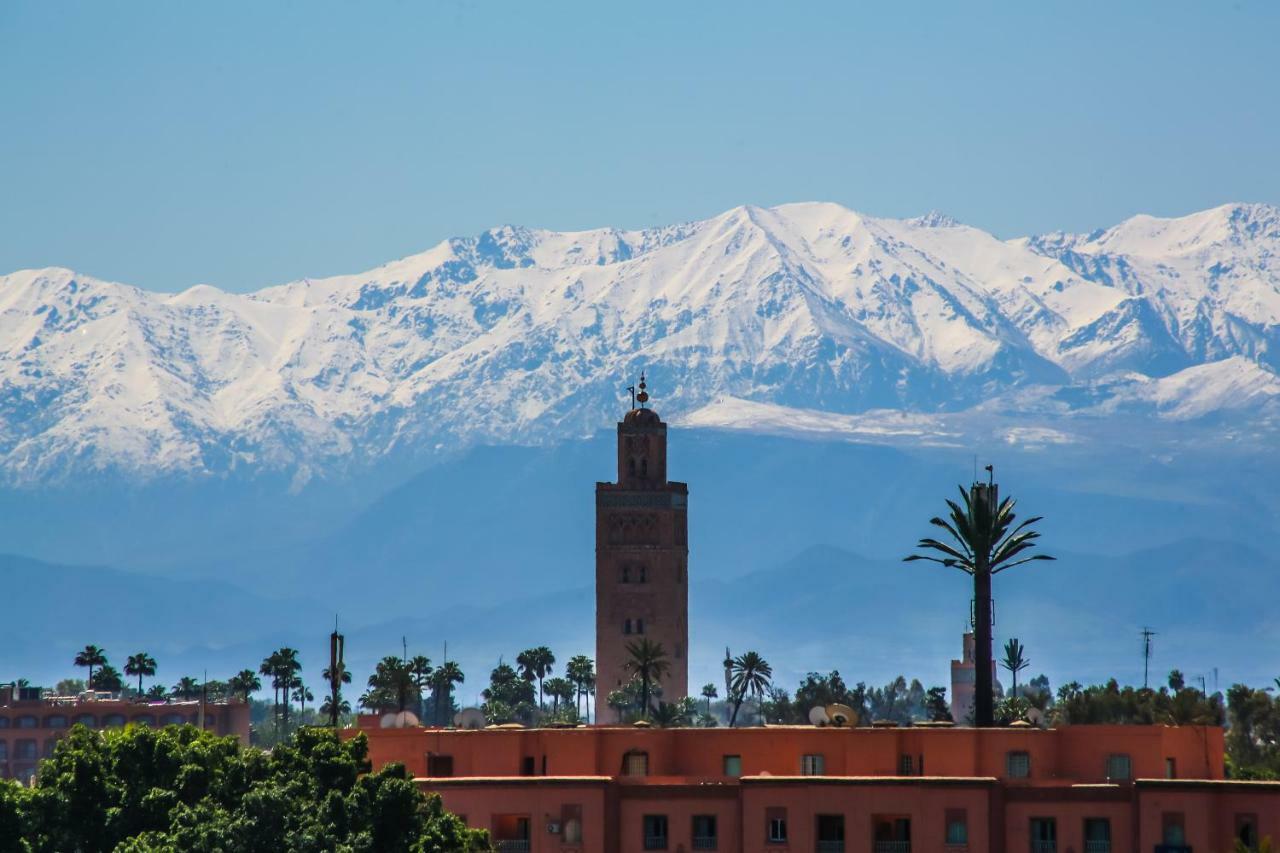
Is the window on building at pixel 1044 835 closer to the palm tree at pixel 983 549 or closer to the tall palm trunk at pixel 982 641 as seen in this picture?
the tall palm trunk at pixel 982 641

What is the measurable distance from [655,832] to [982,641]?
20.5 meters

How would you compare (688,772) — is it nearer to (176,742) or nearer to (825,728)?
(825,728)

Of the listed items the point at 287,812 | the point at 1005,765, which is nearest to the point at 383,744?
the point at 287,812

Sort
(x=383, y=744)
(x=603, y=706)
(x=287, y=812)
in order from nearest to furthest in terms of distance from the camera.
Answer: (x=287, y=812)
(x=383, y=744)
(x=603, y=706)

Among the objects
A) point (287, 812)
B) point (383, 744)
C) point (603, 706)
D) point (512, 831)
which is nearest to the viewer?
point (287, 812)

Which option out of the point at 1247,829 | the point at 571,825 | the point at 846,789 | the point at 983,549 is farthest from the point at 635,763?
the point at 1247,829

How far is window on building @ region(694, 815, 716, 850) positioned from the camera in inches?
3501

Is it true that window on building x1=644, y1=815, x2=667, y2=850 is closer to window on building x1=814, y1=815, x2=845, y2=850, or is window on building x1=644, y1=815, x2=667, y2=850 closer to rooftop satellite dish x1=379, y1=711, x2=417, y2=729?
window on building x1=814, y1=815, x2=845, y2=850

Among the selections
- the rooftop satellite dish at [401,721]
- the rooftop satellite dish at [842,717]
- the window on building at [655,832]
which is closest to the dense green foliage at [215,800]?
the window on building at [655,832]

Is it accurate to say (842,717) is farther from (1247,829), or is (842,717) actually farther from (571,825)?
(1247,829)

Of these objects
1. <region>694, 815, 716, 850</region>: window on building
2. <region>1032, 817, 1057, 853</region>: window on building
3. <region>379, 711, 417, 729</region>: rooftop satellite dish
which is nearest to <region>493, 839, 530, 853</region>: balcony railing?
<region>694, 815, 716, 850</region>: window on building

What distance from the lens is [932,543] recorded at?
104m

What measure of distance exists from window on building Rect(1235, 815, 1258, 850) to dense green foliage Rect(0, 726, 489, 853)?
21831 mm

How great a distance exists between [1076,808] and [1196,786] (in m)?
3.62
